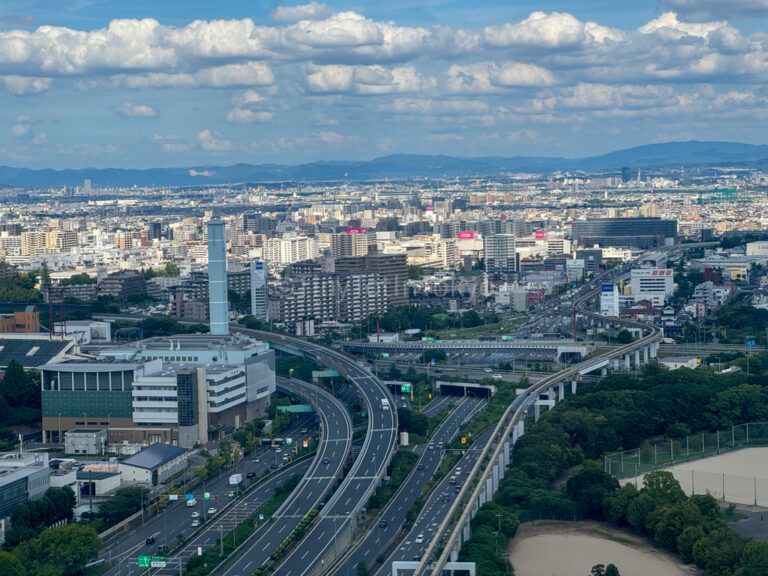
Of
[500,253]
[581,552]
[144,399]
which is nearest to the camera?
[581,552]

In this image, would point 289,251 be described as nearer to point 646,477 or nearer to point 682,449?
point 682,449

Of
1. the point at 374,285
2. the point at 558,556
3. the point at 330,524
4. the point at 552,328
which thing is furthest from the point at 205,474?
the point at 374,285

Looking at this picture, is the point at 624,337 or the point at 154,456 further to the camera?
the point at 624,337

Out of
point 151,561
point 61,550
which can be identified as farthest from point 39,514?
point 151,561

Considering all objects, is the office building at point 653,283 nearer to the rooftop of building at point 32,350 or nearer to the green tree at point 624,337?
the green tree at point 624,337

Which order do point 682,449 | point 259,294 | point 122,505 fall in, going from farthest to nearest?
point 259,294 < point 682,449 < point 122,505

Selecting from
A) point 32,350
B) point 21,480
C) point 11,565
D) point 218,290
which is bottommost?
point 11,565

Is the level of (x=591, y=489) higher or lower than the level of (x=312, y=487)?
higher

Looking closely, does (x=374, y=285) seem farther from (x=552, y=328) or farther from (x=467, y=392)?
(x=467, y=392)
